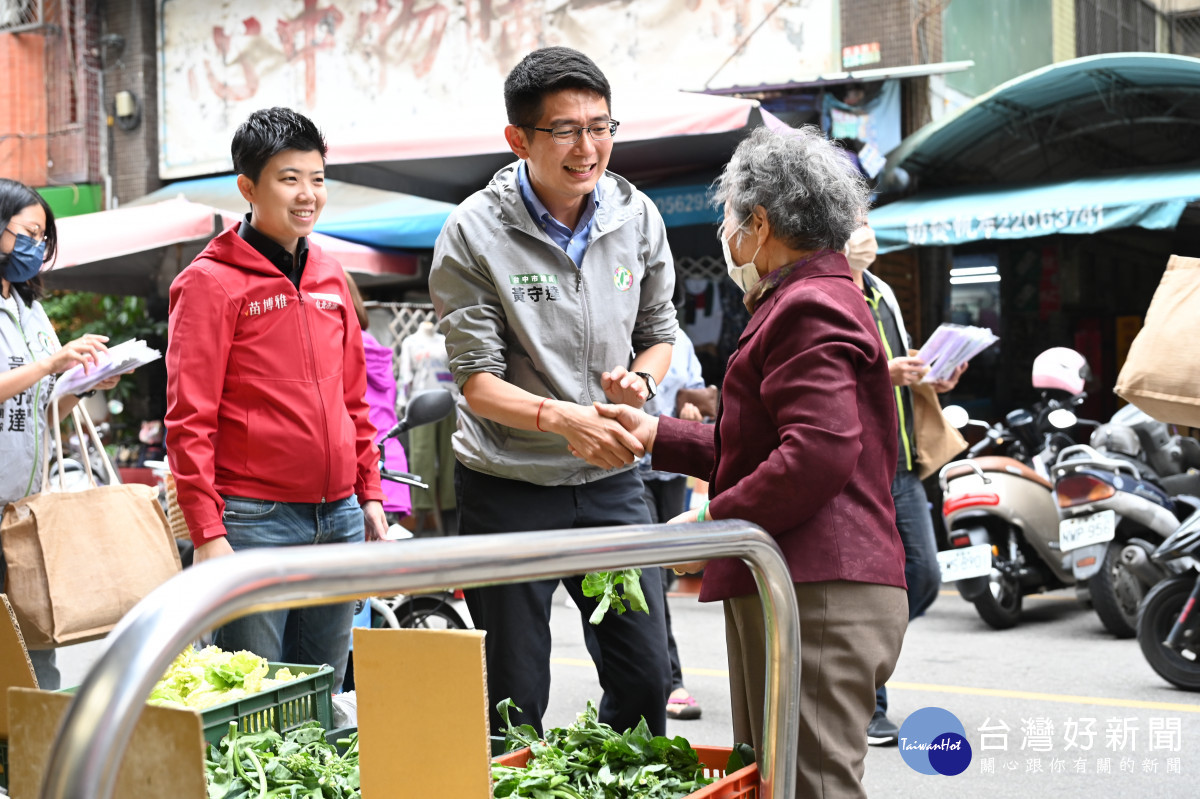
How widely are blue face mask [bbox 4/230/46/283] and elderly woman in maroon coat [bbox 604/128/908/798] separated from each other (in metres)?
2.46

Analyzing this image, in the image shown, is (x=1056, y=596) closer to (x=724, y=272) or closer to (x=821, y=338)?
(x=724, y=272)

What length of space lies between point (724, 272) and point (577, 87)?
7.93m

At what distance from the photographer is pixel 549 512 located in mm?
3123

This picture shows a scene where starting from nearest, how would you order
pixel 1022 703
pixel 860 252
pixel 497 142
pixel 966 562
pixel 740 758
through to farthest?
1. pixel 740 758
2. pixel 860 252
3. pixel 1022 703
4. pixel 966 562
5. pixel 497 142

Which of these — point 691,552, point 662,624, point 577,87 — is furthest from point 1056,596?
point 691,552

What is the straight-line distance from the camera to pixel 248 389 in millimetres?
3234

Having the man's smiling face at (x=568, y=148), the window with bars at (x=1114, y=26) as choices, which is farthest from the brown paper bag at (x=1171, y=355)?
the window with bars at (x=1114, y=26)

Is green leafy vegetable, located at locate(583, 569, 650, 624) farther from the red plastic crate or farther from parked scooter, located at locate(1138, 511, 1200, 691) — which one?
parked scooter, located at locate(1138, 511, 1200, 691)

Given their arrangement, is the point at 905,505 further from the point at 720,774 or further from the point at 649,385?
the point at 720,774

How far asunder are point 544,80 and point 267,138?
31.5 inches

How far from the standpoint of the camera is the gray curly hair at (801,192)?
251 cm

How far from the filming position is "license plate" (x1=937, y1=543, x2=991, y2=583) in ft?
22.3

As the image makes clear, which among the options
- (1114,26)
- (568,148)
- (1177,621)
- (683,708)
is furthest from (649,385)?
(1114,26)

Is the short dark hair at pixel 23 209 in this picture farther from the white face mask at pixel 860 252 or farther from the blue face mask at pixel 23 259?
the white face mask at pixel 860 252
